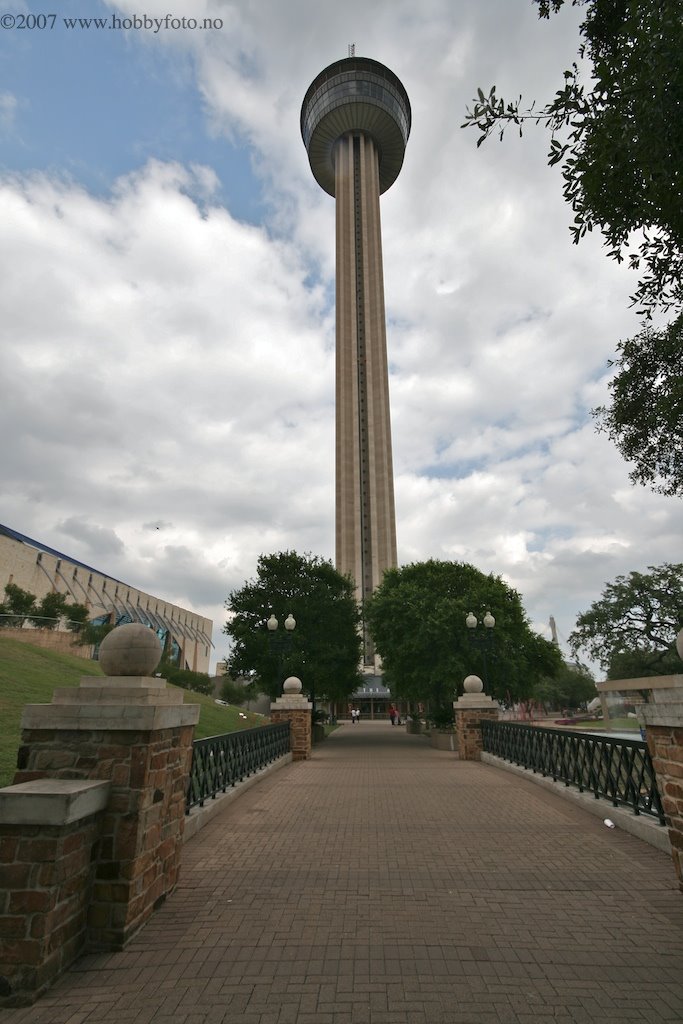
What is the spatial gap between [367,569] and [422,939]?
66330 millimetres

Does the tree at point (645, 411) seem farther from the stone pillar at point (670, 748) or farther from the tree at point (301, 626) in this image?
the tree at point (301, 626)

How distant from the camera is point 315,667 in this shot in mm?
26906

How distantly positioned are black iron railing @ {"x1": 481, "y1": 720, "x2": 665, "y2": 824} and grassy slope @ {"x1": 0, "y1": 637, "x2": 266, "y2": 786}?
30.7 ft

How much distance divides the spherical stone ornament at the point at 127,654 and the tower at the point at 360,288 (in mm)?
58748

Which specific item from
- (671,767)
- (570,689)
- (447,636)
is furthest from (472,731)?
(570,689)

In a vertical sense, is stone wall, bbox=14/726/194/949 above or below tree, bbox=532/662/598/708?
below

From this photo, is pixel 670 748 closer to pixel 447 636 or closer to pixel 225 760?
pixel 225 760

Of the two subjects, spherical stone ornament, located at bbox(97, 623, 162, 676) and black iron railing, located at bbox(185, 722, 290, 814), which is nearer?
spherical stone ornament, located at bbox(97, 623, 162, 676)

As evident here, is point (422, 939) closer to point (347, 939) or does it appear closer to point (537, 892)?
point (347, 939)

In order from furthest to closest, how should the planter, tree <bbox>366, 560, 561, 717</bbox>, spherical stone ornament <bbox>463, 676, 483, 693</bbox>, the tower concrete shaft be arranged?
the tower concrete shaft
tree <bbox>366, 560, 561, 717</bbox>
the planter
spherical stone ornament <bbox>463, 676, 483, 693</bbox>

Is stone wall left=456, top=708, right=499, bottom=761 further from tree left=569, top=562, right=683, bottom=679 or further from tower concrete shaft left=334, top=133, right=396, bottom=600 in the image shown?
tower concrete shaft left=334, top=133, right=396, bottom=600

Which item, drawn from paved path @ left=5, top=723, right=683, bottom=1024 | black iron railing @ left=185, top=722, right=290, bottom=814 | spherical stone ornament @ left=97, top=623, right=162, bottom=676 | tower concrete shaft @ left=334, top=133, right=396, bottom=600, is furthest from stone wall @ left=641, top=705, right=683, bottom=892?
tower concrete shaft @ left=334, top=133, right=396, bottom=600

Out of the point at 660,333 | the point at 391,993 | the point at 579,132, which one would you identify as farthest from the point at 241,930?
the point at 660,333

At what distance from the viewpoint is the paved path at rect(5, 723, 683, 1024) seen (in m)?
3.21
